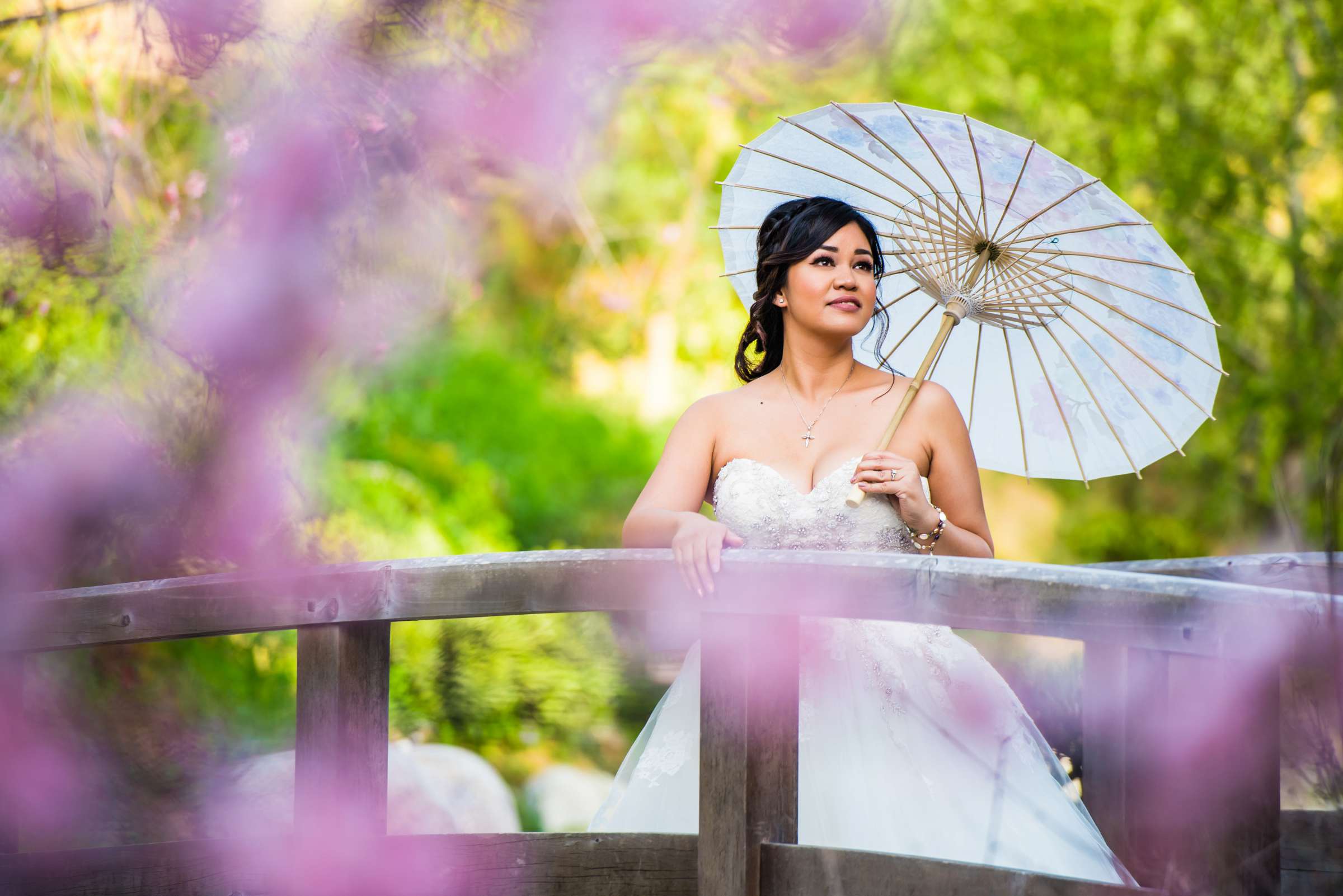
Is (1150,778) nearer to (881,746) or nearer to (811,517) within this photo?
(881,746)

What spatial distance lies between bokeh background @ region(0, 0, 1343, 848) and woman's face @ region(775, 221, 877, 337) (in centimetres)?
59

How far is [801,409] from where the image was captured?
2.66 meters

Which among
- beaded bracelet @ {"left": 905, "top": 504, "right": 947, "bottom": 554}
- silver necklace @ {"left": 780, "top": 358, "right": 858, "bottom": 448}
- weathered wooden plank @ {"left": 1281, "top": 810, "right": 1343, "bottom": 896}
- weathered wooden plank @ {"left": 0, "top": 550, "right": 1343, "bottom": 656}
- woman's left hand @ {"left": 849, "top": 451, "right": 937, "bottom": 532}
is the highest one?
silver necklace @ {"left": 780, "top": 358, "right": 858, "bottom": 448}

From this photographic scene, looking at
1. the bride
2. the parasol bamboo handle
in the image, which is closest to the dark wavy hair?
the bride

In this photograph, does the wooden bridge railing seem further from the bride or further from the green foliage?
the green foliage

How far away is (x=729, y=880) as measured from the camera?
72.1 inches

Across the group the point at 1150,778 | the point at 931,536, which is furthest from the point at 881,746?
the point at 1150,778

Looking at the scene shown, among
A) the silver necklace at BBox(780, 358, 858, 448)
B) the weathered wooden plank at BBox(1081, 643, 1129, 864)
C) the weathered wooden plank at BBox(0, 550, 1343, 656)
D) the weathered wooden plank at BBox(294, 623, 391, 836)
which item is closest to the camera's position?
the weathered wooden plank at BBox(0, 550, 1343, 656)

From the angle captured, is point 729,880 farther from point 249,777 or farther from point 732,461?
point 249,777

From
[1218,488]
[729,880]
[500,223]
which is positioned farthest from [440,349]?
[729,880]

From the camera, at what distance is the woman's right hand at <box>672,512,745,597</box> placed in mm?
1788

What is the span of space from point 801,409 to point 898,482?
0.44 m

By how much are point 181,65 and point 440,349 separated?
4670 millimetres

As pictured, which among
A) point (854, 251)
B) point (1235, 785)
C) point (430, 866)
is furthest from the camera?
point (854, 251)
